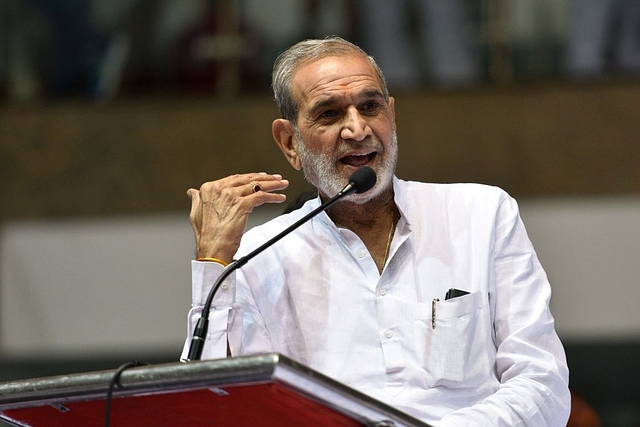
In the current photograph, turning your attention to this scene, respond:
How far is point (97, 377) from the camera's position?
1.62 m

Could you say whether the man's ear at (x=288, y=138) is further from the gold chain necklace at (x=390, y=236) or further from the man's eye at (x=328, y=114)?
the gold chain necklace at (x=390, y=236)

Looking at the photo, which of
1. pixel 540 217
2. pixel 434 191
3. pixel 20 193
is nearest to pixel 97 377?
pixel 434 191

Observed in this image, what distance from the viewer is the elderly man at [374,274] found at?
7.07ft

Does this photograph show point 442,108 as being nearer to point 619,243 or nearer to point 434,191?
point 619,243

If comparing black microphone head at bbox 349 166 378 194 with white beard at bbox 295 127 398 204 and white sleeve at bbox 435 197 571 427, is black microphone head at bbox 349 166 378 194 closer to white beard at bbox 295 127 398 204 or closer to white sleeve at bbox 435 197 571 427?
white beard at bbox 295 127 398 204

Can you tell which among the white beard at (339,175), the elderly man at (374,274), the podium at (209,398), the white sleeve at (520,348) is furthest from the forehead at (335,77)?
the podium at (209,398)

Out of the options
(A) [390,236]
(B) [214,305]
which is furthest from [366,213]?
(B) [214,305]

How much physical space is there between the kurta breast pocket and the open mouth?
34cm

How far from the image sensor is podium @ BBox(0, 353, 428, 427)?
148 centimetres

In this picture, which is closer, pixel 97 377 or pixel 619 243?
pixel 97 377

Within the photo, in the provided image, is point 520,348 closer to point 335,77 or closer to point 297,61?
point 335,77

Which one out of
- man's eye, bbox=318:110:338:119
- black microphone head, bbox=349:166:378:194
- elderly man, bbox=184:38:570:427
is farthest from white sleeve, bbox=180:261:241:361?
man's eye, bbox=318:110:338:119

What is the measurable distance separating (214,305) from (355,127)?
0.50 m

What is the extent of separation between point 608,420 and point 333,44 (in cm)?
436
